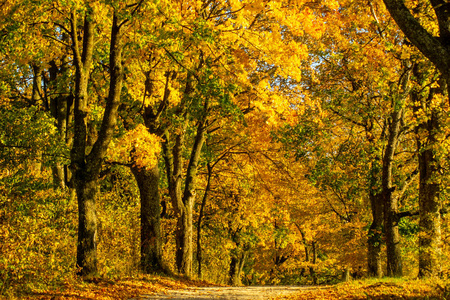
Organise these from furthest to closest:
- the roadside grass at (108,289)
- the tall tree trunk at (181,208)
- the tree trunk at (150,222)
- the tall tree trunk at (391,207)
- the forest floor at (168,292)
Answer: the tall tree trunk at (181,208) < the tall tree trunk at (391,207) < the tree trunk at (150,222) < the roadside grass at (108,289) < the forest floor at (168,292)

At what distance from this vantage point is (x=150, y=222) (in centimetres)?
1388

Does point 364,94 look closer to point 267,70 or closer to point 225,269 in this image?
point 267,70

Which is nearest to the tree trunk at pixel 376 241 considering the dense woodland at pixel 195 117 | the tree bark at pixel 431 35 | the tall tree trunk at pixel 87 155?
the dense woodland at pixel 195 117

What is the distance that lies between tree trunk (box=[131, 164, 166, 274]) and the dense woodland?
0.05 metres

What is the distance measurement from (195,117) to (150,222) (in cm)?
406

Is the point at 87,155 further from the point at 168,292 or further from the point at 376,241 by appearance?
the point at 376,241

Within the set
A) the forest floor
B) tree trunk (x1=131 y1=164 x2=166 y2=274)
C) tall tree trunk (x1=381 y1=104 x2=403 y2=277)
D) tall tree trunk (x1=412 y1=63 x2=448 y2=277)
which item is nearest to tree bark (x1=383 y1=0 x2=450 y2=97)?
the forest floor

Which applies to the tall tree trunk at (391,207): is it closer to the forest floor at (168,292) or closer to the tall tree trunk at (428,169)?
the tall tree trunk at (428,169)

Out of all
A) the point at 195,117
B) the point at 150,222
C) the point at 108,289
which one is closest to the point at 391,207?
the point at 195,117

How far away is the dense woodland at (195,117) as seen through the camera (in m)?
9.70

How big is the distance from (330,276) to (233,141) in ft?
71.8

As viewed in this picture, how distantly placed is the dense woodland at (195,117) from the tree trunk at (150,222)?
0.05 meters

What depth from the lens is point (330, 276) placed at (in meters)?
37.1

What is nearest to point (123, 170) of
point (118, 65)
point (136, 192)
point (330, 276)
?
point (136, 192)
